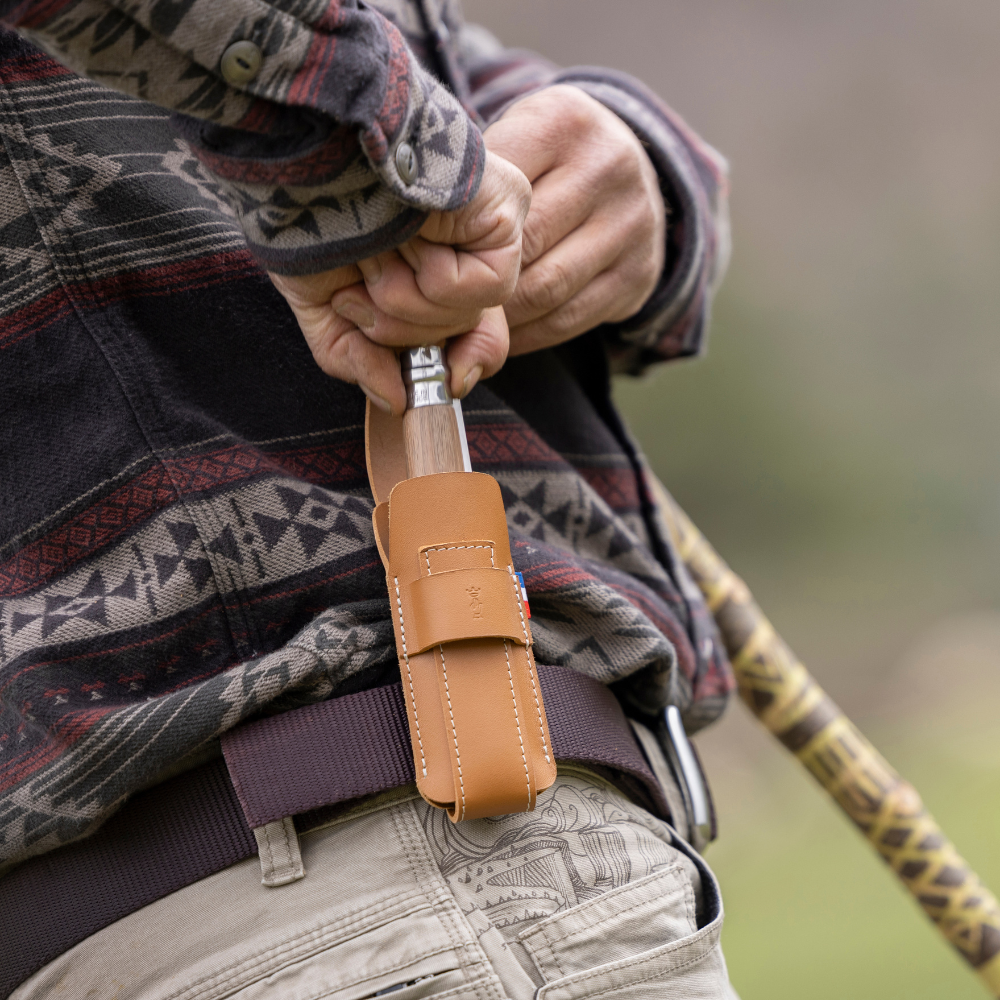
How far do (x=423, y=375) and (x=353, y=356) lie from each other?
0.05 m

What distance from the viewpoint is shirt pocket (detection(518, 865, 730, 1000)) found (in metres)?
0.64

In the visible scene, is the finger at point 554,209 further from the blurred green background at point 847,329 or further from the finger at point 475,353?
A: the blurred green background at point 847,329

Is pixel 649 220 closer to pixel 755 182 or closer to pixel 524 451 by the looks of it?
pixel 524 451

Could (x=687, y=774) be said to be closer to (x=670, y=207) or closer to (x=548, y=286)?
(x=548, y=286)

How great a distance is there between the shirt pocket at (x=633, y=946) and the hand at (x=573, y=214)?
0.47m

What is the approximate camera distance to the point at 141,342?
686mm

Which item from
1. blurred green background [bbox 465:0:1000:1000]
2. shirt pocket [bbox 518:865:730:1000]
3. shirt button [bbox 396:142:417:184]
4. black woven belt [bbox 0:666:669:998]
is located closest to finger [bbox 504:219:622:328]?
shirt button [bbox 396:142:417:184]

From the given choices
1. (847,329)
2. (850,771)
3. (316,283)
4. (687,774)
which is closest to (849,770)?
(850,771)

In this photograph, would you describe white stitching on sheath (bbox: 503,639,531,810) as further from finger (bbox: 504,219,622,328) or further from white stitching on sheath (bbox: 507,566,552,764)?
finger (bbox: 504,219,622,328)

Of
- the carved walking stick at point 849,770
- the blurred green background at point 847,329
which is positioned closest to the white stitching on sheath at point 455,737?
the carved walking stick at point 849,770

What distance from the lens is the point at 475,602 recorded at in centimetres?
63

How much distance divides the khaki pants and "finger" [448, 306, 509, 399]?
0.32 m

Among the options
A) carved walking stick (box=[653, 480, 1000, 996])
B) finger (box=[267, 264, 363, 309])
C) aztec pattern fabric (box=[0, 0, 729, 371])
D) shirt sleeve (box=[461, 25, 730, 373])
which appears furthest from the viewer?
carved walking stick (box=[653, 480, 1000, 996])

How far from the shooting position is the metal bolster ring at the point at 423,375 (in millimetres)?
670
